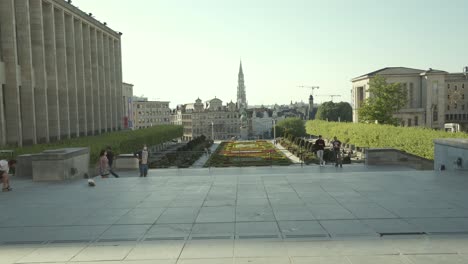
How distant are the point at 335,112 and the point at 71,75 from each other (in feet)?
359

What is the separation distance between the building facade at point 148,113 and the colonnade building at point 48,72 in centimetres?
11272

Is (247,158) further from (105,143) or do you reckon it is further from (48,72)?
(48,72)

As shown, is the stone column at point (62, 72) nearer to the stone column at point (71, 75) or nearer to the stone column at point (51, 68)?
the stone column at point (71, 75)

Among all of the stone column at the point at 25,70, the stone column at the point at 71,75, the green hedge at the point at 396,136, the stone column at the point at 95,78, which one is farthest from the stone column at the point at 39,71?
the green hedge at the point at 396,136

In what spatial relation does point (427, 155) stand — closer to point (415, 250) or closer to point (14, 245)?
point (415, 250)

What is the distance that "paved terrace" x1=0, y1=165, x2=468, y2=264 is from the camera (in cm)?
772

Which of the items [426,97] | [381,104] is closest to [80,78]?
[381,104]

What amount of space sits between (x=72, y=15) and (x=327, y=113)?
357ft

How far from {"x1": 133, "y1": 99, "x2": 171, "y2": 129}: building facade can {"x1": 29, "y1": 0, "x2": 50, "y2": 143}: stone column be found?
133 meters

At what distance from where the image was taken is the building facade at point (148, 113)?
17850 cm

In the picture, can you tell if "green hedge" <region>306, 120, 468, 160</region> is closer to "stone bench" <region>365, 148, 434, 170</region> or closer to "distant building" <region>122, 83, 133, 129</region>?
"stone bench" <region>365, 148, 434, 170</region>

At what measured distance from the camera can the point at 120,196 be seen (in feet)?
45.6

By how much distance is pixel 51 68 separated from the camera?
4566 cm

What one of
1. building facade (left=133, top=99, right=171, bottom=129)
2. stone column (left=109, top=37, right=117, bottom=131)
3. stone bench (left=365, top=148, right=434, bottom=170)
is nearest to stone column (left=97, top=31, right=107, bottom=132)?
stone column (left=109, top=37, right=117, bottom=131)
